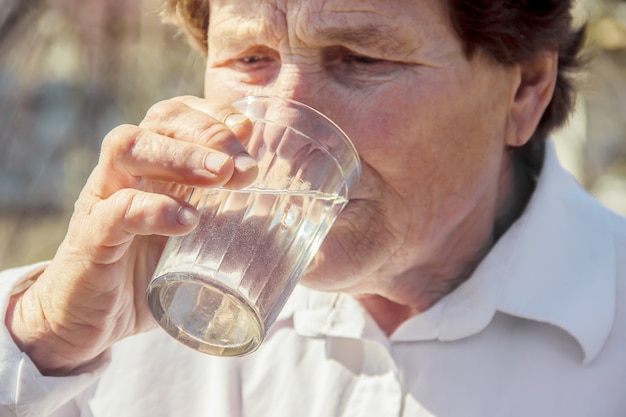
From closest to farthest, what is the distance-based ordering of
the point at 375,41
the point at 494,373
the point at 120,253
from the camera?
the point at 120,253 → the point at 375,41 → the point at 494,373

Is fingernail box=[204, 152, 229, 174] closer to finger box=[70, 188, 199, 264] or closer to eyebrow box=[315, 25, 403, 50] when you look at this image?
finger box=[70, 188, 199, 264]

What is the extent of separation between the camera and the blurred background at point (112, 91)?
5477mm

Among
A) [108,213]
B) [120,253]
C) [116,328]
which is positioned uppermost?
[108,213]

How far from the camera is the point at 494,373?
78.3 inches

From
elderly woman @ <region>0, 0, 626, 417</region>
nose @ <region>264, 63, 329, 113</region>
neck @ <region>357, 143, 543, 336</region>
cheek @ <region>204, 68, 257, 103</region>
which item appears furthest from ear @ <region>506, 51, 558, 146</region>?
cheek @ <region>204, 68, 257, 103</region>

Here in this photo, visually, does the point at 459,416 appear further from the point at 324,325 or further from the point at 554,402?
the point at 324,325

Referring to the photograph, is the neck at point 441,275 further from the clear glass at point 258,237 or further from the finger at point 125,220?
the finger at point 125,220

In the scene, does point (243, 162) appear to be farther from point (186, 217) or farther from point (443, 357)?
point (443, 357)

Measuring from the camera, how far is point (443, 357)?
2039 millimetres

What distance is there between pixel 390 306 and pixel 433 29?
2.32ft

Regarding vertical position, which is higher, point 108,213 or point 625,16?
point 108,213

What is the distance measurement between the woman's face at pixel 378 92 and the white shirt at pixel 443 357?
0.18 m

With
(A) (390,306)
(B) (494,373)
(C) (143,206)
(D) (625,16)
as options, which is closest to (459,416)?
(B) (494,373)

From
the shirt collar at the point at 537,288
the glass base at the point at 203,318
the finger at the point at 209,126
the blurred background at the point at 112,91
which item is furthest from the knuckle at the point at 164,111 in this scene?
the blurred background at the point at 112,91
